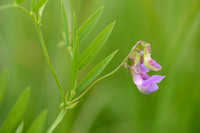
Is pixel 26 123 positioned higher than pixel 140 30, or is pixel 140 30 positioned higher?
pixel 140 30

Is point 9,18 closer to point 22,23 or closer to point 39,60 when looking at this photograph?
point 22,23

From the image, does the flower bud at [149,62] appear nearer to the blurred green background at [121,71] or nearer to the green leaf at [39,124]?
the green leaf at [39,124]

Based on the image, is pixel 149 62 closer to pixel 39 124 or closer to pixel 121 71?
pixel 39 124

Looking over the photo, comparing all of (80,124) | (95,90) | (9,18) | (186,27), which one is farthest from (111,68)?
(9,18)

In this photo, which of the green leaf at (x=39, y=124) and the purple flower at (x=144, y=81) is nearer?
the purple flower at (x=144, y=81)

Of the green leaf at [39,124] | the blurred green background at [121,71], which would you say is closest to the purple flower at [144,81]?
the green leaf at [39,124]

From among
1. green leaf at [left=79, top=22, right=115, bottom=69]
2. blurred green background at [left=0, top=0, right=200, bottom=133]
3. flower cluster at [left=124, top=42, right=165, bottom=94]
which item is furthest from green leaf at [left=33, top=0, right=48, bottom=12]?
blurred green background at [left=0, top=0, right=200, bottom=133]

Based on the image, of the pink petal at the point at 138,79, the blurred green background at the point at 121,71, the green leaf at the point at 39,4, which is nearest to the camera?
the green leaf at the point at 39,4
